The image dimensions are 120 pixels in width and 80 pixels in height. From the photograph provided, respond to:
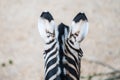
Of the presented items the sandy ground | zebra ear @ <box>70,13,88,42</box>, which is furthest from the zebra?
the sandy ground

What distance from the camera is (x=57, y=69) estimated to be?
2.17 meters

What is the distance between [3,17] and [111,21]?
1.82m

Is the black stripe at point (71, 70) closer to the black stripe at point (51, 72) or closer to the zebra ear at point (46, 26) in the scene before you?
the black stripe at point (51, 72)

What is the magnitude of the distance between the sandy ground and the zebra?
334cm

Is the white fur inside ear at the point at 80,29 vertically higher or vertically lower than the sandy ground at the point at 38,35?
higher

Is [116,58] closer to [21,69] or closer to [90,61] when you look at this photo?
[90,61]

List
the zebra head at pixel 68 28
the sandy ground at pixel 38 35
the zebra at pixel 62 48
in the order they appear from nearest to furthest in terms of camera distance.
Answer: the zebra at pixel 62 48
the zebra head at pixel 68 28
the sandy ground at pixel 38 35

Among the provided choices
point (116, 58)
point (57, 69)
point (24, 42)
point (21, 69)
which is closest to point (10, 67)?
point (21, 69)

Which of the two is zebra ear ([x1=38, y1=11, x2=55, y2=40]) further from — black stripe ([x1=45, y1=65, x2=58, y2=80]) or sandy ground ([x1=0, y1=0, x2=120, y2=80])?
sandy ground ([x1=0, y1=0, x2=120, y2=80])

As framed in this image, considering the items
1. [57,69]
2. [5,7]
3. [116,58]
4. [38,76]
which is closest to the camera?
[57,69]

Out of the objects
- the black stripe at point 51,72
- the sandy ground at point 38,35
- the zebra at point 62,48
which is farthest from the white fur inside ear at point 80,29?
the sandy ground at point 38,35

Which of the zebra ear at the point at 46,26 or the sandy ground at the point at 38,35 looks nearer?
the zebra ear at the point at 46,26

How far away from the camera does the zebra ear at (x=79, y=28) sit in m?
2.38

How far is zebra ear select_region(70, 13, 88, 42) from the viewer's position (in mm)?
2377
